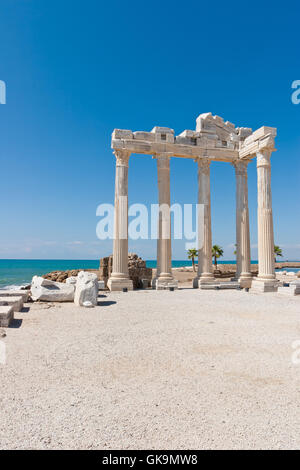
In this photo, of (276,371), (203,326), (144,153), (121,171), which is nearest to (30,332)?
(203,326)

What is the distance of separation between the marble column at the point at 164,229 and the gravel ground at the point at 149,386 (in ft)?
35.0

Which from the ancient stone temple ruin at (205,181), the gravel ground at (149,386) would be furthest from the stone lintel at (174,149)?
the gravel ground at (149,386)

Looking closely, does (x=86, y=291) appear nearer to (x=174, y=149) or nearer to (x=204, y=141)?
(x=174, y=149)

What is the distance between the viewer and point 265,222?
20.2m

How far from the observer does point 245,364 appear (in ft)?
19.1

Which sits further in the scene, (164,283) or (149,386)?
(164,283)

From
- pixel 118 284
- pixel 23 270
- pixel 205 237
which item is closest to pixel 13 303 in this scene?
pixel 118 284

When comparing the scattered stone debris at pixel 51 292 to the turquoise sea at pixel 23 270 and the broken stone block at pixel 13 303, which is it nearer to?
the broken stone block at pixel 13 303

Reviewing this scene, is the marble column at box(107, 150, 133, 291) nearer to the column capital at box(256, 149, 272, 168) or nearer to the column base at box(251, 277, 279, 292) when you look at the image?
the column base at box(251, 277, 279, 292)

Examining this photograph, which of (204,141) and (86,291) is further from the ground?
(204,141)

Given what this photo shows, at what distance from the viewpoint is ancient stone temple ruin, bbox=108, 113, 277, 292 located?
64.3 feet

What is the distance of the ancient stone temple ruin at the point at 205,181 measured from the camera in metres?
19.6

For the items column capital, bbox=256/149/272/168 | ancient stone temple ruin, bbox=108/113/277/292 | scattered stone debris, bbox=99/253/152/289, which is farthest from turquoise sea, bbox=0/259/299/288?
column capital, bbox=256/149/272/168

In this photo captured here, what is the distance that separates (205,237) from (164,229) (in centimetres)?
307
